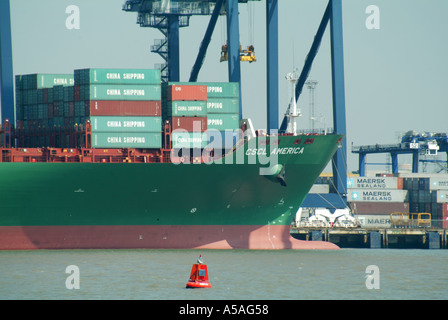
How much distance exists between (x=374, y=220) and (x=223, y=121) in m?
35.4

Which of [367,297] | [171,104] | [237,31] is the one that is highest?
[237,31]

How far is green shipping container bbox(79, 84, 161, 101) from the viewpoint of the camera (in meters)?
57.5

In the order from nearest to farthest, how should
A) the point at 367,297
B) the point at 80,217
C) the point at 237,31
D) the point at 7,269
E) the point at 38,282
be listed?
1. the point at 367,297
2. the point at 38,282
3. the point at 7,269
4. the point at 80,217
5. the point at 237,31

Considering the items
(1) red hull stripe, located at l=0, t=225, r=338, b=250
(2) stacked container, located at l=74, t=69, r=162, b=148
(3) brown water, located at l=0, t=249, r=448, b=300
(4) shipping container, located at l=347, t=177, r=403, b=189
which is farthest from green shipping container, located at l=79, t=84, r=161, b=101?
(4) shipping container, located at l=347, t=177, r=403, b=189

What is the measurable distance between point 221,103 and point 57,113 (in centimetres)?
1136

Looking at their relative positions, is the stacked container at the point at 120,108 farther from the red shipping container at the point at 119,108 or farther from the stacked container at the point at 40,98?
the stacked container at the point at 40,98

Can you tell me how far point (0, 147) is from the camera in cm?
5888

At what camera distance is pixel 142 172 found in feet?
186

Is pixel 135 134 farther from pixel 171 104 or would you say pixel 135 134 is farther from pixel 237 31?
pixel 237 31

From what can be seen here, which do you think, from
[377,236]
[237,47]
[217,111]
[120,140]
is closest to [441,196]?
[377,236]

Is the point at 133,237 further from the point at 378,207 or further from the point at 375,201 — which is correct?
the point at 378,207

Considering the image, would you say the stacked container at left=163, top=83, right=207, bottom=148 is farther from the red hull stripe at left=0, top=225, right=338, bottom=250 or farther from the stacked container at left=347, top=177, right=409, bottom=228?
the stacked container at left=347, top=177, right=409, bottom=228

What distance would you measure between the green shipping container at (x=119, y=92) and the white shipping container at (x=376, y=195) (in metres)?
39.1

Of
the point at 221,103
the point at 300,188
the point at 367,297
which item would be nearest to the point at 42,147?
the point at 221,103
